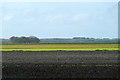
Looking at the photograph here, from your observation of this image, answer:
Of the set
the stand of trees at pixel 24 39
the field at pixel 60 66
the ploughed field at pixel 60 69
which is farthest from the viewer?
the stand of trees at pixel 24 39

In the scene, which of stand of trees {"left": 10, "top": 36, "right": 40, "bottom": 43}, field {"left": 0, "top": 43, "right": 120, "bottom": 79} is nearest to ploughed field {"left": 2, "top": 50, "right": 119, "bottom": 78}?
field {"left": 0, "top": 43, "right": 120, "bottom": 79}

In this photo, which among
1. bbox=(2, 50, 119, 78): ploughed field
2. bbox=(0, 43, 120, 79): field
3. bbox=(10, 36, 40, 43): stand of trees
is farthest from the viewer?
bbox=(10, 36, 40, 43): stand of trees

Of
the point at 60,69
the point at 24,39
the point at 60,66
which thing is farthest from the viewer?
the point at 24,39

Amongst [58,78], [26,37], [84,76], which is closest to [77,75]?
[84,76]

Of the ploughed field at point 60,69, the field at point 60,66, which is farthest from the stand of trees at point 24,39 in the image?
the ploughed field at point 60,69

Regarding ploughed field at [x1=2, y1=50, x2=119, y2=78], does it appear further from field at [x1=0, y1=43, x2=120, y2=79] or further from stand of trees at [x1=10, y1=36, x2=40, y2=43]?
stand of trees at [x1=10, y1=36, x2=40, y2=43]

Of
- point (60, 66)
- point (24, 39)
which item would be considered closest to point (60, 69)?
point (60, 66)

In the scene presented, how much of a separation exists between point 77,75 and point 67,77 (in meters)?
0.84

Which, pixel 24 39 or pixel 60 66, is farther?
pixel 24 39

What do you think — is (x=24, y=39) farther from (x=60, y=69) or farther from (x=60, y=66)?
(x=60, y=69)

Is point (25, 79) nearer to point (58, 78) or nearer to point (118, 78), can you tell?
point (58, 78)

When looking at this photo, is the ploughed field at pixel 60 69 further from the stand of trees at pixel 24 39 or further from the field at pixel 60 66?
the stand of trees at pixel 24 39

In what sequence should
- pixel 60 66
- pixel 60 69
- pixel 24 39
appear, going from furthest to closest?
pixel 24 39, pixel 60 66, pixel 60 69

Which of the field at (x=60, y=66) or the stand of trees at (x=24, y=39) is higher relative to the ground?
the stand of trees at (x=24, y=39)
